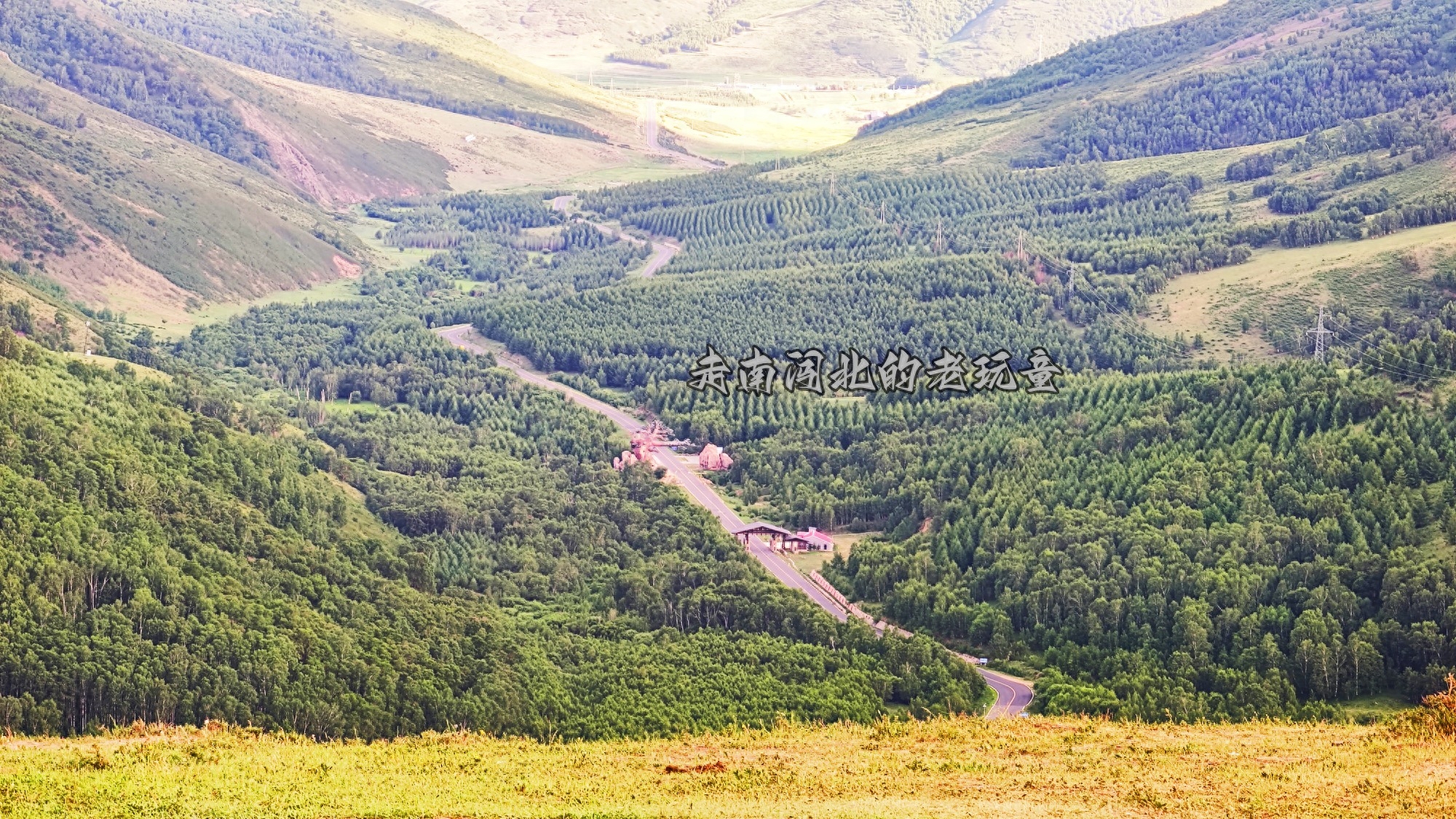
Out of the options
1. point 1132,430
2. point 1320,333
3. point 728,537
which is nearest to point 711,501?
point 728,537

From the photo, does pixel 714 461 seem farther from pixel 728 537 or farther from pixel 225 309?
pixel 225 309

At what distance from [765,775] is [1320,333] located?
80696mm

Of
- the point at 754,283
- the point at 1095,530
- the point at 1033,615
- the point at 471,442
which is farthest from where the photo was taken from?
the point at 754,283

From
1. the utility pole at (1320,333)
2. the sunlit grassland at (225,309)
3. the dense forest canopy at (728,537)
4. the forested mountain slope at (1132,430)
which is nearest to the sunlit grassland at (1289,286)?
the forested mountain slope at (1132,430)

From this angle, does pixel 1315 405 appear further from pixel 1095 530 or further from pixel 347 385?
pixel 347 385

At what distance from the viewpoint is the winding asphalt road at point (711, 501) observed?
8850cm

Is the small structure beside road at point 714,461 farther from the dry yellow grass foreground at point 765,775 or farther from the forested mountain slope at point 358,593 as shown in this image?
the dry yellow grass foreground at point 765,775

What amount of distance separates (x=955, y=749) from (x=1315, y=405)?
49747 millimetres

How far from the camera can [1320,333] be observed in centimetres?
12925

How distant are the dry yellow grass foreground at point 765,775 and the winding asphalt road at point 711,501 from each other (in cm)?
1363

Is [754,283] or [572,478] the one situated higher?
[754,283]

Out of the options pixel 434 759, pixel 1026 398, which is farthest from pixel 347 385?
pixel 434 759

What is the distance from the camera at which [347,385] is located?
516 ft

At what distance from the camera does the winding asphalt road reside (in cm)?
8850
